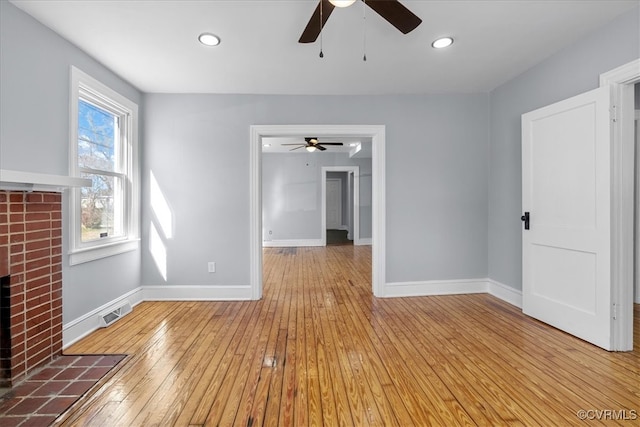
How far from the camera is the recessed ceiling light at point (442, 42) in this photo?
252 cm

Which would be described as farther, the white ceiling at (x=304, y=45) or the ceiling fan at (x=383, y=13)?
the white ceiling at (x=304, y=45)

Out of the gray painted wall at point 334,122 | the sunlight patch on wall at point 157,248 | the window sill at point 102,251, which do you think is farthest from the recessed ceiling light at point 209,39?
the sunlight patch on wall at point 157,248

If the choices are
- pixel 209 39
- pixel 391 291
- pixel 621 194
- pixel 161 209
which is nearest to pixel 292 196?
pixel 161 209

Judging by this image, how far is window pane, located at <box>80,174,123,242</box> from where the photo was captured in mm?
2859

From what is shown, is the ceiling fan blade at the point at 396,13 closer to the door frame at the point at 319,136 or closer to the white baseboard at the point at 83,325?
the door frame at the point at 319,136

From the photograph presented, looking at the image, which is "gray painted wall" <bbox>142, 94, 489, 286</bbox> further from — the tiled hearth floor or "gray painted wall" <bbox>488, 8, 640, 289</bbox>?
the tiled hearth floor

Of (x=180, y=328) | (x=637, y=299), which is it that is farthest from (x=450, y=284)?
(x=180, y=328)

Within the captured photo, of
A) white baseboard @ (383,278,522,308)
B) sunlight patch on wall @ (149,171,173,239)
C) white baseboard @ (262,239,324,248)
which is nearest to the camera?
sunlight patch on wall @ (149,171,173,239)

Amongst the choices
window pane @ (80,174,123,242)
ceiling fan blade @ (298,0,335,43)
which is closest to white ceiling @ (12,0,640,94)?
ceiling fan blade @ (298,0,335,43)

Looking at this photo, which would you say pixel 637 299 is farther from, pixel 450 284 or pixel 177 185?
pixel 177 185

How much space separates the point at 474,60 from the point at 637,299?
3.24m

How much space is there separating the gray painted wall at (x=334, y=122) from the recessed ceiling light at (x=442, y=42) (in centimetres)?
112

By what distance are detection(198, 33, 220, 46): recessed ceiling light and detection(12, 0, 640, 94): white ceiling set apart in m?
0.05

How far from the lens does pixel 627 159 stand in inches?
90.2
